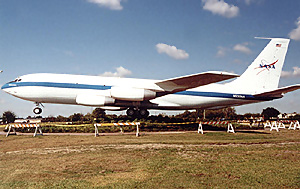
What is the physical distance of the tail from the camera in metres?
24.9

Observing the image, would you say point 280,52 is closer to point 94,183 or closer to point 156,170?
point 156,170

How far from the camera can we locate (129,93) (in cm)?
2194

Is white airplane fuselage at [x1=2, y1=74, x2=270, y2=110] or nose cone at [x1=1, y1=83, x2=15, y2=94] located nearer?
white airplane fuselage at [x1=2, y1=74, x2=270, y2=110]

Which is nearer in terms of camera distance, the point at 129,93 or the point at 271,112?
the point at 129,93

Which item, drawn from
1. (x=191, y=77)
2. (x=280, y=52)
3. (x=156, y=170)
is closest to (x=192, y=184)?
(x=156, y=170)

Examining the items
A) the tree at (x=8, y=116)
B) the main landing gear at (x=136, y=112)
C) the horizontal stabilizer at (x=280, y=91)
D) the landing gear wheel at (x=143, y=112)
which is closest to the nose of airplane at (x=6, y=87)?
the main landing gear at (x=136, y=112)

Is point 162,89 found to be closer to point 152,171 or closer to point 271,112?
point 152,171

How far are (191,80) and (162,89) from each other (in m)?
2.95

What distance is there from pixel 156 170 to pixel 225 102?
20541 millimetres

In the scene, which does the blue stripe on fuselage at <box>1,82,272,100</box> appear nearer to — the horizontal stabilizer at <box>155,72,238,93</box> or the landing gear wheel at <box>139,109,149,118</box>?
the horizontal stabilizer at <box>155,72,238,93</box>

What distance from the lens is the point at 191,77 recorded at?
20438 mm

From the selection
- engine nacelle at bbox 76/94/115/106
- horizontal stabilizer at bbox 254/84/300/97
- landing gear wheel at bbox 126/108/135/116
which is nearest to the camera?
horizontal stabilizer at bbox 254/84/300/97

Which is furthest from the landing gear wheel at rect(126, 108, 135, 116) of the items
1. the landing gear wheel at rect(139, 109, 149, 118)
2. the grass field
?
the grass field

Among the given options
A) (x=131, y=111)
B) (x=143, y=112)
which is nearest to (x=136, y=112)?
(x=131, y=111)
